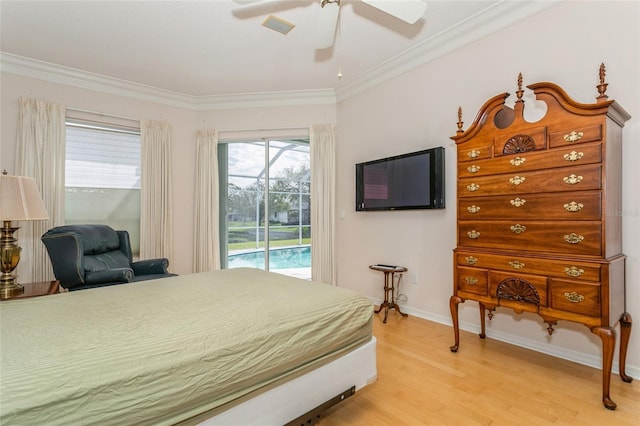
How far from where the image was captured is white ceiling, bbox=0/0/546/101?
8.75ft

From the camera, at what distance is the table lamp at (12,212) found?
2.35 meters

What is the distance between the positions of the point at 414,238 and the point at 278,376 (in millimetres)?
2391

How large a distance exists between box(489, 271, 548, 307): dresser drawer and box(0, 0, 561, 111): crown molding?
2.07m

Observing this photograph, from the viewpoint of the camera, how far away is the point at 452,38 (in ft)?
9.95

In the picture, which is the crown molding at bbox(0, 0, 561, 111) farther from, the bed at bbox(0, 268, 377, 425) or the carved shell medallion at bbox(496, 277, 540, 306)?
the bed at bbox(0, 268, 377, 425)

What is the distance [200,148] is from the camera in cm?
466

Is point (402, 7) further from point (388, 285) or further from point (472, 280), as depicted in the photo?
point (388, 285)

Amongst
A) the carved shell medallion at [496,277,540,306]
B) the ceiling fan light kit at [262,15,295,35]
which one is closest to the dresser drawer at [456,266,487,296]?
the carved shell medallion at [496,277,540,306]

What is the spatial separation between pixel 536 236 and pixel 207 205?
3.97m

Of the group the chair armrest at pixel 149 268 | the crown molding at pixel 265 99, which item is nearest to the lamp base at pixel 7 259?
the chair armrest at pixel 149 268

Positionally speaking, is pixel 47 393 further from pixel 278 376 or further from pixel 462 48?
pixel 462 48

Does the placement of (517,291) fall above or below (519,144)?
below

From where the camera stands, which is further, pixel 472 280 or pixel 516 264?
pixel 472 280

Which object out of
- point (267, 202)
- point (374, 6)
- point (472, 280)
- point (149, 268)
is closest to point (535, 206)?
point (472, 280)
